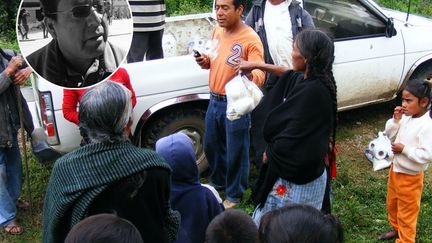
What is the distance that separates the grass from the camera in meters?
3.96

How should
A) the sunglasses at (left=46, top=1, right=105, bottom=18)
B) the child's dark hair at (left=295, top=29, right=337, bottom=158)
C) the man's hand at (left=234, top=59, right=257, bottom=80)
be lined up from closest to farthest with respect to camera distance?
the sunglasses at (left=46, top=1, right=105, bottom=18)
the child's dark hair at (left=295, top=29, right=337, bottom=158)
the man's hand at (left=234, top=59, right=257, bottom=80)

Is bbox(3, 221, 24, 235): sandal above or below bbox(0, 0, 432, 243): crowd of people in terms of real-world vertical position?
below

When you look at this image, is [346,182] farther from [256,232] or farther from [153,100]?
[256,232]

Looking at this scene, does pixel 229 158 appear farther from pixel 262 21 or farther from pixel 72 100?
pixel 72 100

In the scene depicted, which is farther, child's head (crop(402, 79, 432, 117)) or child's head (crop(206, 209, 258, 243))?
child's head (crop(402, 79, 432, 117))

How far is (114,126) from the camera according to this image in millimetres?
2162

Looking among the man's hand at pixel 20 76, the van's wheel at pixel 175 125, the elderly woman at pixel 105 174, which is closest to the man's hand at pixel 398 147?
the elderly woman at pixel 105 174

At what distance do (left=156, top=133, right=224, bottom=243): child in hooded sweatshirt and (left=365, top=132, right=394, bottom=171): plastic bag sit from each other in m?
2.74

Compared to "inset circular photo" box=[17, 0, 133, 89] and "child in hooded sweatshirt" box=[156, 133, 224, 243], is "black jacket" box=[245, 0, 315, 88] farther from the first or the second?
"inset circular photo" box=[17, 0, 133, 89]

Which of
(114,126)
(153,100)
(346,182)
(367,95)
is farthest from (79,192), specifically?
(367,95)

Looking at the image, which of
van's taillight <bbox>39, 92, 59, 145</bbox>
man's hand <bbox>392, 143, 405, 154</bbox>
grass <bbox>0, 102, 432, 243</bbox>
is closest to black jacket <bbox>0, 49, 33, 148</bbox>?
van's taillight <bbox>39, 92, 59, 145</bbox>

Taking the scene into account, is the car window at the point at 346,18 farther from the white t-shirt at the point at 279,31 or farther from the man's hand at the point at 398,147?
the man's hand at the point at 398,147

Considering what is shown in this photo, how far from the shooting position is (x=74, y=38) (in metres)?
2.39

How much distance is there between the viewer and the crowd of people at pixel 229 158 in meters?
2.07
